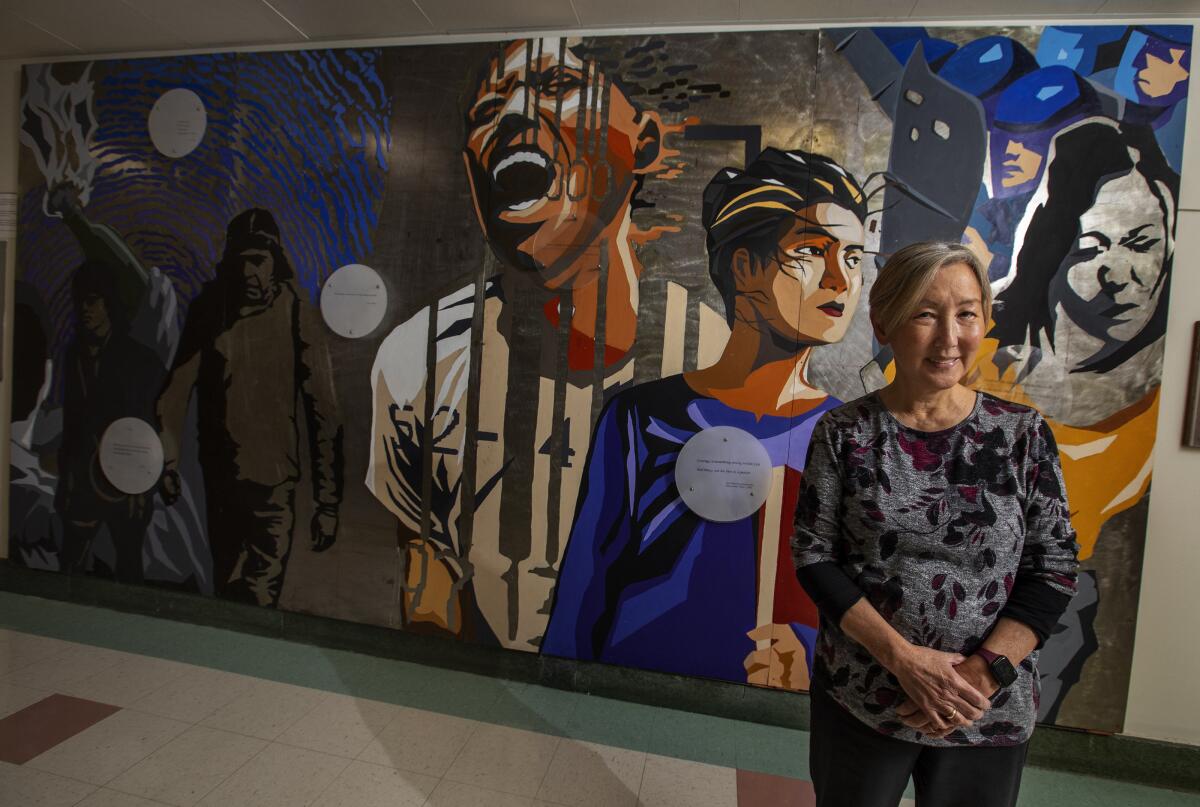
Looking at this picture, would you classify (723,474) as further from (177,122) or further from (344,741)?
(177,122)

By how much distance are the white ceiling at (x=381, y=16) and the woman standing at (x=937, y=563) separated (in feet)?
5.60

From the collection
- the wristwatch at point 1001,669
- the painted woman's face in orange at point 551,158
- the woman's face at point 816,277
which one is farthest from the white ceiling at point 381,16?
the wristwatch at point 1001,669

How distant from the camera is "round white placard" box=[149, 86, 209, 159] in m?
2.88

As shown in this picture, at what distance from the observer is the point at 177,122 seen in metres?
2.90

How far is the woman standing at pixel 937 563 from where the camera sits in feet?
3.29

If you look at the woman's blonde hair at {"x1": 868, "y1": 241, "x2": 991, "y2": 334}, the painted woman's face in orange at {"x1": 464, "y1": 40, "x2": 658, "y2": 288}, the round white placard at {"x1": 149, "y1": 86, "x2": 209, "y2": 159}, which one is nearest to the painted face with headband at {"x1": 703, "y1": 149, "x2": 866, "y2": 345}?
the painted woman's face in orange at {"x1": 464, "y1": 40, "x2": 658, "y2": 288}

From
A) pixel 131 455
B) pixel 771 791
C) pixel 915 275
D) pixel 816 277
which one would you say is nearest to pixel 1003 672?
pixel 915 275

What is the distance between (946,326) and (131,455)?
3.76 meters

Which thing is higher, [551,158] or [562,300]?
[551,158]

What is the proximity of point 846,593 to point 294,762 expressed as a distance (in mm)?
2034

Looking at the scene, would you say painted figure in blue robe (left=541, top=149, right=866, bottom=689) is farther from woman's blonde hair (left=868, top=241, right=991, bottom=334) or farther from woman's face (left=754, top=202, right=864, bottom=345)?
woman's blonde hair (left=868, top=241, right=991, bottom=334)

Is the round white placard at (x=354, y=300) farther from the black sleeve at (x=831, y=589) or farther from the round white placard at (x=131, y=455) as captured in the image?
the black sleeve at (x=831, y=589)

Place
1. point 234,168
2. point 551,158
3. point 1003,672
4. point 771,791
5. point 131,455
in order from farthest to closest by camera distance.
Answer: point 131,455 → point 234,168 → point 551,158 → point 771,791 → point 1003,672

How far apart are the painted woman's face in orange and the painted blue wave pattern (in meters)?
0.54
